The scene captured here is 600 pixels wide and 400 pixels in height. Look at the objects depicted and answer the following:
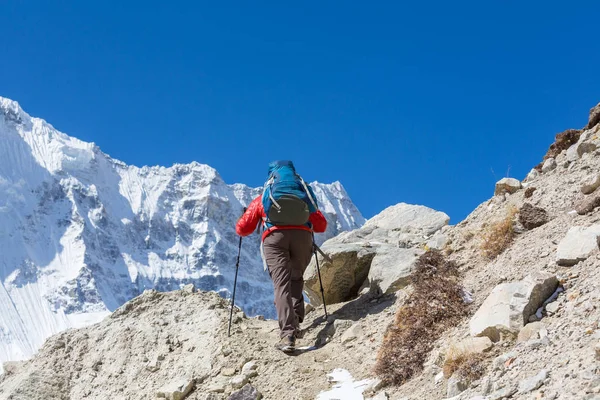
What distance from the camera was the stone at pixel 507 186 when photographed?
458 inches

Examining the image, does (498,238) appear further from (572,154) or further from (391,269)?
(572,154)

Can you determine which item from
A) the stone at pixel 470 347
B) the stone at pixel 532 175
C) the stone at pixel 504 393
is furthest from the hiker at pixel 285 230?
the stone at pixel 532 175

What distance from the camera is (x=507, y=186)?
38.5 ft

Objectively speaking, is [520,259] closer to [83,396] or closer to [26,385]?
[83,396]

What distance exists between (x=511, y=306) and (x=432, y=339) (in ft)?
3.83

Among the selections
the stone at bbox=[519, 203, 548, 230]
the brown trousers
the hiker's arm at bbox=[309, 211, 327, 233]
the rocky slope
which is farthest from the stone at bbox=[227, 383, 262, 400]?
the stone at bbox=[519, 203, 548, 230]

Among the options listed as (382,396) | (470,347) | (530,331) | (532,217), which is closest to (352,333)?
(382,396)

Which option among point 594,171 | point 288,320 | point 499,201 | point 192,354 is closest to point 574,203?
point 594,171

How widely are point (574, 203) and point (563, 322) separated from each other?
383 cm

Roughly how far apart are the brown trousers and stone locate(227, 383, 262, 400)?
3.78ft

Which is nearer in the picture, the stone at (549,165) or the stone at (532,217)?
the stone at (532,217)

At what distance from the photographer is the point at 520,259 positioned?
24.8 ft

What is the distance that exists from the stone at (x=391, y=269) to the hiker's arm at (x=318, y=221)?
4.37ft

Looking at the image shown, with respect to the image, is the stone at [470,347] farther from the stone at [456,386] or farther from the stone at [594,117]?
the stone at [594,117]
